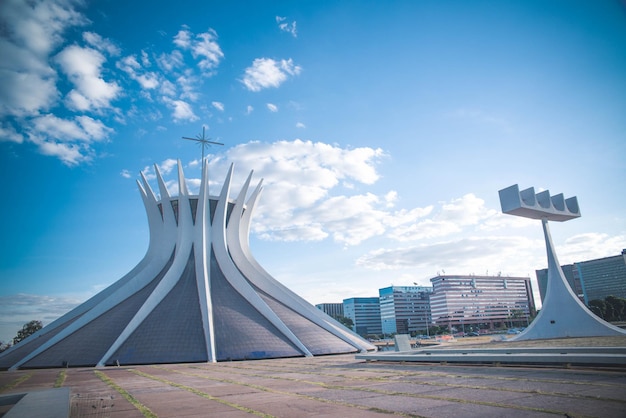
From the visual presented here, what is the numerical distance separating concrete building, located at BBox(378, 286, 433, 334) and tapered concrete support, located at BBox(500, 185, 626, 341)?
339 feet

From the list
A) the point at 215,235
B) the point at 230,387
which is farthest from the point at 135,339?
the point at 230,387

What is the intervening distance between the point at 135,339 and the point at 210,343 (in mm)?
4731

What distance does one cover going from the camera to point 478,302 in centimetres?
12381

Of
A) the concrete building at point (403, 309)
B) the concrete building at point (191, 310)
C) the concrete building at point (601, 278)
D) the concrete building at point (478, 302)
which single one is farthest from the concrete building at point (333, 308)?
the concrete building at point (191, 310)

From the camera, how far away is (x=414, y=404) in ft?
18.5

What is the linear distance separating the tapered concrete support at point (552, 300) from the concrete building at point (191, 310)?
12.6 m

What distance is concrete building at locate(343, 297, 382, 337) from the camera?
443 ft

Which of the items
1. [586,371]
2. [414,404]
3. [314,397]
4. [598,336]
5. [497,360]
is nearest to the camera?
[414,404]

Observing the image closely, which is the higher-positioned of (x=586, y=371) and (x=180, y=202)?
(x=180, y=202)

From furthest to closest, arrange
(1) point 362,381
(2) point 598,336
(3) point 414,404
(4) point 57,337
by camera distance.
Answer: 1. (4) point 57,337
2. (2) point 598,336
3. (1) point 362,381
4. (3) point 414,404

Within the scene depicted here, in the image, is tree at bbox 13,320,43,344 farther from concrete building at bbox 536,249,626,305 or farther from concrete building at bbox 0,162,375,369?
concrete building at bbox 536,249,626,305

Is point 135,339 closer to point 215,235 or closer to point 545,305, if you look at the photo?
point 215,235

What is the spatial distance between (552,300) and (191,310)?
24.8 meters

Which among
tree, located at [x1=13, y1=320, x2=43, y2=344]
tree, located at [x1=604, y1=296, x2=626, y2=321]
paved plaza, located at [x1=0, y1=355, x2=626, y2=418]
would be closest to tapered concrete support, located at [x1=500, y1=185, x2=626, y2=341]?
paved plaza, located at [x1=0, y1=355, x2=626, y2=418]
